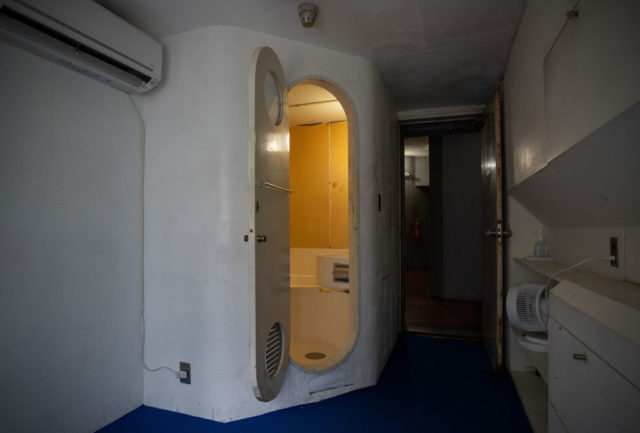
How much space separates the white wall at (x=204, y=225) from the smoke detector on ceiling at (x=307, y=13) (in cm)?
33

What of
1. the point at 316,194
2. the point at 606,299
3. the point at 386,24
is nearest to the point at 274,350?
the point at 606,299

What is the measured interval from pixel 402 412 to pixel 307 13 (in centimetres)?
229

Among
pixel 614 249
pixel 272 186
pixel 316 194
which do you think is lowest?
pixel 614 249

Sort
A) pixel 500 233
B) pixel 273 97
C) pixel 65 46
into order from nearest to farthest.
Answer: pixel 65 46
pixel 273 97
pixel 500 233

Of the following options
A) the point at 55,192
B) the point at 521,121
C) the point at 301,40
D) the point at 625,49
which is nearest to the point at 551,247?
the point at 521,121

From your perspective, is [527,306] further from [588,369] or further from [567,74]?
[567,74]

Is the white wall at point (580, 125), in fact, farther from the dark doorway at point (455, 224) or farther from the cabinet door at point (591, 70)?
the dark doorway at point (455, 224)

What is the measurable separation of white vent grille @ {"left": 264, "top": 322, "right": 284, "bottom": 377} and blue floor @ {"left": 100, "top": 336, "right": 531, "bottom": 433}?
40cm

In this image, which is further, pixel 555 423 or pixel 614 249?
pixel 614 249

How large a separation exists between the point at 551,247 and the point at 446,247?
11.0 feet

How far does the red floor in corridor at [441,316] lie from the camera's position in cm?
385

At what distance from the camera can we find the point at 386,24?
2119 millimetres

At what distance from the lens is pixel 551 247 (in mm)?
2363

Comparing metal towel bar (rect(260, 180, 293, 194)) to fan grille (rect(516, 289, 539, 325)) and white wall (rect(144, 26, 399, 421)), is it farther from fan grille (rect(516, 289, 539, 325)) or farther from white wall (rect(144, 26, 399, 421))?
fan grille (rect(516, 289, 539, 325))
